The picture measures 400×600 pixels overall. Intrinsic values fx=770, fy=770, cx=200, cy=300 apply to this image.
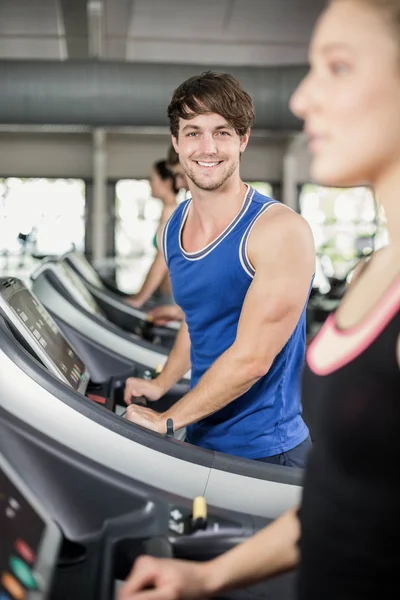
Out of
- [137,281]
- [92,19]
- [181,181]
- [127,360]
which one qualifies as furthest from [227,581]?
[137,281]

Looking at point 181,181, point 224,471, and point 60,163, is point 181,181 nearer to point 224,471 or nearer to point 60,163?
point 224,471

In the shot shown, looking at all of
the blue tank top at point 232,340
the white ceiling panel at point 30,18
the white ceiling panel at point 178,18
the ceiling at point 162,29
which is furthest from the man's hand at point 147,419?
the white ceiling panel at point 30,18

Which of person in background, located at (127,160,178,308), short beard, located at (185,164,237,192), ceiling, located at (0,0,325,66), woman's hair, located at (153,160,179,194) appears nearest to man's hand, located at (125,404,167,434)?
short beard, located at (185,164,237,192)

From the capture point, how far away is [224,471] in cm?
118

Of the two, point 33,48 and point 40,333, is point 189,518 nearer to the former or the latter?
point 40,333

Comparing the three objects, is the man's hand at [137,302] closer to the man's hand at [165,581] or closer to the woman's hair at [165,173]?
the woman's hair at [165,173]

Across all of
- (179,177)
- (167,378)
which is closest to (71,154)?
(179,177)

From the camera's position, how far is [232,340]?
1565 millimetres

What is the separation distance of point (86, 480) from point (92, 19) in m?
5.66

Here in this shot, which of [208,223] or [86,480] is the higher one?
[208,223]

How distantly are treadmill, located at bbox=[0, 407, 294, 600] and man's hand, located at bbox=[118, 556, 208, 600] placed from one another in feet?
0.47

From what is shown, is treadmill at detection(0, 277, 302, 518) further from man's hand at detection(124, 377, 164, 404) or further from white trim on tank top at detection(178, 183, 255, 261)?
man's hand at detection(124, 377, 164, 404)

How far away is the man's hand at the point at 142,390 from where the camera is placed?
6.16 ft

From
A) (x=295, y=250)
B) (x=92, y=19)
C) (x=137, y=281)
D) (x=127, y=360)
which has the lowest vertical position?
(x=137, y=281)
